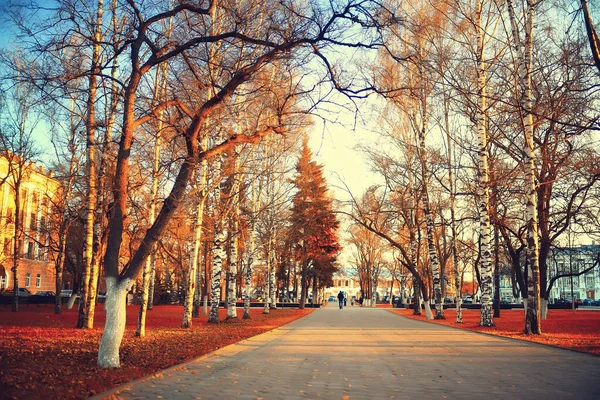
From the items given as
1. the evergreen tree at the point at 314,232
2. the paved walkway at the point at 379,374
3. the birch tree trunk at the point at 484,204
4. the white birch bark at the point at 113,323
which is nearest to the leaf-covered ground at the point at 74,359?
the white birch bark at the point at 113,323

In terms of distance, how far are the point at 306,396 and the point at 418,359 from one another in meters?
5.42

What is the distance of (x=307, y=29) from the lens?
31.9 ft

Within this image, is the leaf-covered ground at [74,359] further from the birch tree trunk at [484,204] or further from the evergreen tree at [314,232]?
the evergreen tree at [314,232]

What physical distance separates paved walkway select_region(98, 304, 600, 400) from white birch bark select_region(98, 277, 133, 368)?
0.99 m

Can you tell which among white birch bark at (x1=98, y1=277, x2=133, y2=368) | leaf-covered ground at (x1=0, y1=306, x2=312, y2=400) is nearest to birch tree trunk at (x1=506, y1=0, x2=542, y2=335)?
leaf-covered ground at (x1=0, y1=306, x2=312, y2=400)

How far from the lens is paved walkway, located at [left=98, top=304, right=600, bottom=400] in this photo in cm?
763

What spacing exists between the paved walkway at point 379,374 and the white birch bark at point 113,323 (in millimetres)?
986

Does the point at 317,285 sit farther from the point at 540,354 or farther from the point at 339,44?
the point at 339,44

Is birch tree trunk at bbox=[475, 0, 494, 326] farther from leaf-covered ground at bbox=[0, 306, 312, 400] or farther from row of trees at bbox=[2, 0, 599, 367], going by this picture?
leaf-covered ground at bbox=[0, 306, 312, 400]

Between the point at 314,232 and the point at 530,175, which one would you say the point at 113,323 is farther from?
the point at 314,232

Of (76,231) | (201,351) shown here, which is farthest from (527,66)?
(76,231)

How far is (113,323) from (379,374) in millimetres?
4744

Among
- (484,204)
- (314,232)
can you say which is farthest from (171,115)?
(314,232)

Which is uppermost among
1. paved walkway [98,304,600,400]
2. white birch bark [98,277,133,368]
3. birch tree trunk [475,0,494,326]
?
birch tree trunk [475,0,494,326]
